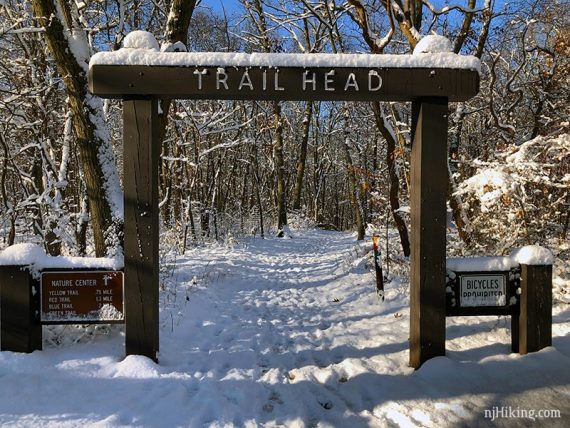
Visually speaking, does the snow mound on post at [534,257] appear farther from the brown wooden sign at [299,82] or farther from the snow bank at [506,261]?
the brown wooden sign at [299,82]

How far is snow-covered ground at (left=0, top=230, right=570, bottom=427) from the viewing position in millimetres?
3338

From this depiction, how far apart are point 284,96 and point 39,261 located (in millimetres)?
2955

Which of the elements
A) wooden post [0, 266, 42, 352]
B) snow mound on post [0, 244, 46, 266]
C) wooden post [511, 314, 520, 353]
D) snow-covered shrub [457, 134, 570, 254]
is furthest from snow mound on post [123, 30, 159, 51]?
wooden post [511, 314, 520, 353]

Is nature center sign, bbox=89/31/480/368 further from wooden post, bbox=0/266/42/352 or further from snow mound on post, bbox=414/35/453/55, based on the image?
wooden post, bbox=0/266/42/352

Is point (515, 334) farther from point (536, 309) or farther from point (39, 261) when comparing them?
point (39, 261)

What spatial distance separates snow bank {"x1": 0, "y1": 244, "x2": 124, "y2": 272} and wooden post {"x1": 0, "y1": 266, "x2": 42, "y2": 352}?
0.07m

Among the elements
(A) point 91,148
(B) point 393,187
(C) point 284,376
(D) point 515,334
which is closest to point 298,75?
(C) point 284,376

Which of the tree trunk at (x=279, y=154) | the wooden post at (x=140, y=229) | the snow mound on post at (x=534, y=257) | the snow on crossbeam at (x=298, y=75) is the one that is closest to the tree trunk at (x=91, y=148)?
the wooden post at (x=140, y=229)

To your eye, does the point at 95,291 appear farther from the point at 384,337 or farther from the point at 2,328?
the point at 384,337

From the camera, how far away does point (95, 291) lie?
4.17 meters

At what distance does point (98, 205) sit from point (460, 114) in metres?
6.77

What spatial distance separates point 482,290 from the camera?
14.0 feet

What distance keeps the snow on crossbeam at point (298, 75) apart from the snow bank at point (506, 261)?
1.71 m

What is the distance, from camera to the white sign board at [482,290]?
427 centimetres
